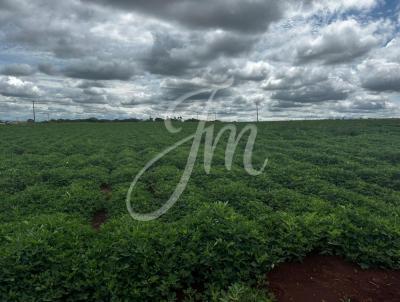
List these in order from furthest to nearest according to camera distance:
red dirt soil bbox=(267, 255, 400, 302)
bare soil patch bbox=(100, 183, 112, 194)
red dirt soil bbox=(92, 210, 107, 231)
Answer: bare soil patch bbox=(100, 183, 112, 194) → red dirt soil bbox=(92, 210, 107, 231) → red dirt soil bbox=(267, 255, 400, 302)

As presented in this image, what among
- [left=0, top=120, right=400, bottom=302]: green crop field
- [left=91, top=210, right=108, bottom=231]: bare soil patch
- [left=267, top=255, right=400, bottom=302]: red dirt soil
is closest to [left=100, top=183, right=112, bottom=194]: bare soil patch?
[left=0, top=120, right=400, bottom=302]: green crop field

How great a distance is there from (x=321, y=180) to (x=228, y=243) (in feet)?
27.4

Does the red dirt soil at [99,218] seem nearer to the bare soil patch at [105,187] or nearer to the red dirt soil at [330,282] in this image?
the bare soil patch at [105,187]

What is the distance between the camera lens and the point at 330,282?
6.99m

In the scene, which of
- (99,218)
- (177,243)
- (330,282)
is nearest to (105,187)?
(99,218)

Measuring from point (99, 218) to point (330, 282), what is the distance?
7.21 meters

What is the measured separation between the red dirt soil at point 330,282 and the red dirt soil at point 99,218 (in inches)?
228

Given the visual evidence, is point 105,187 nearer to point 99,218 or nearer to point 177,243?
point 99,218

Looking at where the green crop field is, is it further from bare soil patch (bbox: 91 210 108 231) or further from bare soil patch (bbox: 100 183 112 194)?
bare soil patch (bbox: 100 183 112 194)

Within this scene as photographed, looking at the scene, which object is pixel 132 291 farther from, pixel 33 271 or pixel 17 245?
pixel 17 245

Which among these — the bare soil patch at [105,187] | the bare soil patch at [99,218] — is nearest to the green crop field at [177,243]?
the bare soil patch at [99,218]

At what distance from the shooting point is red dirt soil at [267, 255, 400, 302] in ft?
21.5

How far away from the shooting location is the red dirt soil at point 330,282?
6543mm

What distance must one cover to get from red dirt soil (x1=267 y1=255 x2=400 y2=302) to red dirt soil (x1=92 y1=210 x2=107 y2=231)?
19.0 ft
